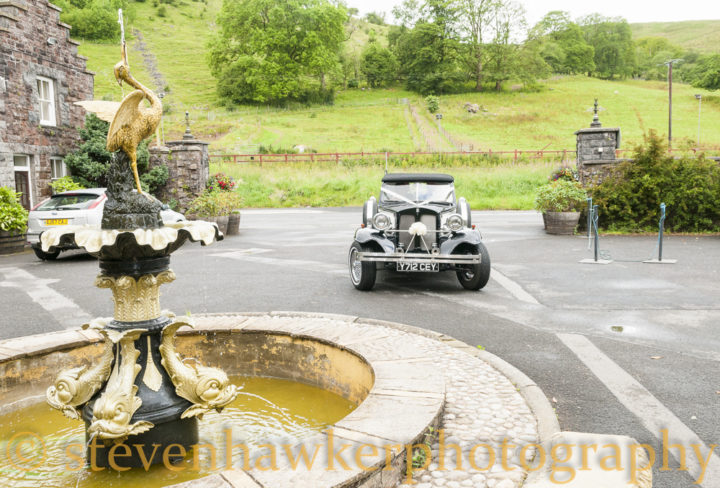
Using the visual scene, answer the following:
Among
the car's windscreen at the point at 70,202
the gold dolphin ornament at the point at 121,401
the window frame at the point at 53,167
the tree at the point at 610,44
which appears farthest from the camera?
the tree at the point at 610,44

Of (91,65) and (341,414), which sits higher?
(91,65)

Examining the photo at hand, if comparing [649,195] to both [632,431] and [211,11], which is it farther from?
[211,11]

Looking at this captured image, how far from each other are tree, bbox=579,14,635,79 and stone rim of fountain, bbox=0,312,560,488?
357 ft

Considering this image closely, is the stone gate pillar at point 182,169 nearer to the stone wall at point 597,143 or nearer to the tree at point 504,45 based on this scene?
the stone wall at point 597,143

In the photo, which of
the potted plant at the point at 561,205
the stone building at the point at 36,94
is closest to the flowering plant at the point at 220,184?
the stone building at the point at 36,94

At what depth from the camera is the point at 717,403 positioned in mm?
3951

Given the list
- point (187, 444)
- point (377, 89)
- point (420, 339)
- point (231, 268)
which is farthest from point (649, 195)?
point (377, 89)

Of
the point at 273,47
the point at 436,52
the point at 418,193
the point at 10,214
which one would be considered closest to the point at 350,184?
the point at 10,214

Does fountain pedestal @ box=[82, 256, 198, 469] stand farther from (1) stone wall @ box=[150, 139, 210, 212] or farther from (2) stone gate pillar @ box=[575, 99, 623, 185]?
(1) stone wall @ box=[150, 139, 210, 212]

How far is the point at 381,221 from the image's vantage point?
8.69 m

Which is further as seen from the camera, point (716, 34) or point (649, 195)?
point (716, 34)

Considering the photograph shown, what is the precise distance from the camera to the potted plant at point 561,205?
15406 millimetres

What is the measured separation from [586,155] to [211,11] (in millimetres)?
121625

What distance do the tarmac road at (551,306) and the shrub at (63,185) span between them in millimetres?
4725
